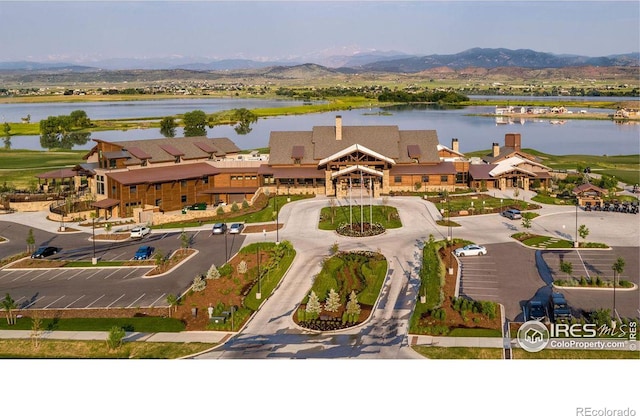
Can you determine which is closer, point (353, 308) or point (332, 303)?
point (353, 308)

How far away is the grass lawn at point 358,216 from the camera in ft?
152

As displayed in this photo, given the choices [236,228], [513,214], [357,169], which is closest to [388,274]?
[236,228]

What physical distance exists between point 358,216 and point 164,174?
19.0 metres

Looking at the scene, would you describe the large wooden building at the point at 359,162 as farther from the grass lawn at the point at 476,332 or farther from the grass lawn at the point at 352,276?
the grass lawn at the point at 476,332

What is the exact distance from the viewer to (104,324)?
1098 inches

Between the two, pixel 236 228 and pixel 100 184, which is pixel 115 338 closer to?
pixel 236 228

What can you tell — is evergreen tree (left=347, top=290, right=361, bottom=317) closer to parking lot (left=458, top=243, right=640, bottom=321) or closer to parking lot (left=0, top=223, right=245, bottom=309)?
parking lot (left=458, top=243, right=640, bottom=321)

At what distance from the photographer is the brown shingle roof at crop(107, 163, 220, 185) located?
53.3 meters

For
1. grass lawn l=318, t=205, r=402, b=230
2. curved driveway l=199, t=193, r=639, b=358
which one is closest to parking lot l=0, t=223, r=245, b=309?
curved driveway l=199, t=193, r=639, b=358

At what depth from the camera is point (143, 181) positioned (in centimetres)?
5312

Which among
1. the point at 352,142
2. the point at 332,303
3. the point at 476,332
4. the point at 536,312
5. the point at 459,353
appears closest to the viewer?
the point at 459,353

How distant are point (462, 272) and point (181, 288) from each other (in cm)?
1570

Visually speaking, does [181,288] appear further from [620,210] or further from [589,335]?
[620,210]

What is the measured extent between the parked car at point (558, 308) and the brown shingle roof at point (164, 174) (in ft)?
120
